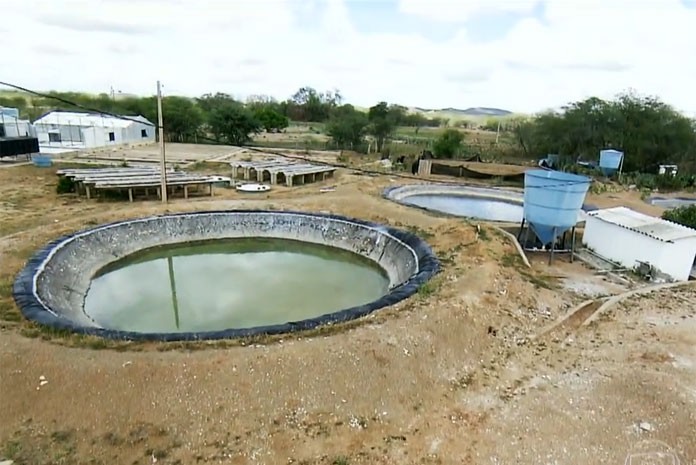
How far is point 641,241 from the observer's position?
458 inches

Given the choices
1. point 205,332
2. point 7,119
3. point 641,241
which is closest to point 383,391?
point 205,332

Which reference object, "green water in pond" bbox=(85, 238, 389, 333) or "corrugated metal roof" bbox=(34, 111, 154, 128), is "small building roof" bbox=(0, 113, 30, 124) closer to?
"corrugated metal roof" bbox=(34, 111, 154, 128)

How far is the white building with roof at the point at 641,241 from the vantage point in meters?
11.2

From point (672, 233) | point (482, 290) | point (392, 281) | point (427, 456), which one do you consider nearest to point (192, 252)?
point (392, 281)

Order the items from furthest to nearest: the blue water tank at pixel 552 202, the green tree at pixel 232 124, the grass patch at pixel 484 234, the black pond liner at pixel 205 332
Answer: the green tree at pixel 232 124 → the grass patch at pixel 484 234 → the blue water tank at pixel 552 202 → the black pond liner at pixel 205 332

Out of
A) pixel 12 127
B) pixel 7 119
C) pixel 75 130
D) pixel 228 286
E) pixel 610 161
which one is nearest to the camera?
pixel 228 286

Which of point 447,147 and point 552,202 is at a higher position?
point 447,147

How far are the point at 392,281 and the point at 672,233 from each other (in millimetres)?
7154

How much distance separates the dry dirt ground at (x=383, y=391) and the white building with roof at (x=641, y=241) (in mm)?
2147

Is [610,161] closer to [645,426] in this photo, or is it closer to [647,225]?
[647,225]

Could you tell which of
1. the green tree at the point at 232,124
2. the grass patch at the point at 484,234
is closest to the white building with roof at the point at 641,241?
the grass patch at the point at 484,234

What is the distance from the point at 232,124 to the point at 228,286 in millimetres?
25986

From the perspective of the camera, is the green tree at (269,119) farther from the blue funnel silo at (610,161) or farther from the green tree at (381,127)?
the blue funnel silo at (610,161)

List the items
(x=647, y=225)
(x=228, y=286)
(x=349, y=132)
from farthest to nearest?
(x=349, y=132) < (x=647, y=225) < (x=228, y=286)
